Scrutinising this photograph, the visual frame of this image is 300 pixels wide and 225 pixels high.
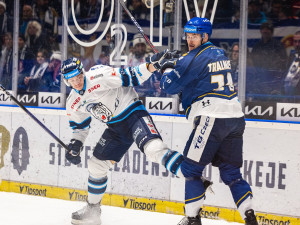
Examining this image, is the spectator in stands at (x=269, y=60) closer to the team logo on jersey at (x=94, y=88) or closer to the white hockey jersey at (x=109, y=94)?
the white hockey jersey at (x=109, y=94)

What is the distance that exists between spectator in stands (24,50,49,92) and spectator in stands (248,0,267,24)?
2.30 m

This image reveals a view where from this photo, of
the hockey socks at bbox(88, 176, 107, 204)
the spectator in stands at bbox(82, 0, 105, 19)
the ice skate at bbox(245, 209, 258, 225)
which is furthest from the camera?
the spectator in stands at bbox(82, 0, 105, 19)

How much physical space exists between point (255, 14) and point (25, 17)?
2604 millimetres

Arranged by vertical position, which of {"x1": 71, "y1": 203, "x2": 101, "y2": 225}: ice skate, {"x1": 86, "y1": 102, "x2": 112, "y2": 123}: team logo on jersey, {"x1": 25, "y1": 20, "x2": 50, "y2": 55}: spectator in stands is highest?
{"x1": 25, "y1": 20, "x2": 50, "y2": 55}: spectator in stands

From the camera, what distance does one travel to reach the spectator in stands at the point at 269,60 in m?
4.17

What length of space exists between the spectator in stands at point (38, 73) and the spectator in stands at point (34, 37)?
70 mm

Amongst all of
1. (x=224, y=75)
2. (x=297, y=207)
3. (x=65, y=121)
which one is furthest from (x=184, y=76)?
(x=65, y=121)

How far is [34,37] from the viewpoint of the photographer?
5391 millimetres

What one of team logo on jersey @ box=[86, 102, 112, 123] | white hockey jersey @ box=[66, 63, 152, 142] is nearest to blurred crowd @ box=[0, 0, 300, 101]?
white hockey jersey @ box=[66, 63, 152, 142]

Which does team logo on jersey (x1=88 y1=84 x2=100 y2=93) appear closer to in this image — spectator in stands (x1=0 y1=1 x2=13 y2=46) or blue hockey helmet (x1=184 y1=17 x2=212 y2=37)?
blue hockey helmet (x1=184 y1=17 x2=212 y2=37)

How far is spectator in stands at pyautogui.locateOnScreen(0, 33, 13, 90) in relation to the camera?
5.48 metres


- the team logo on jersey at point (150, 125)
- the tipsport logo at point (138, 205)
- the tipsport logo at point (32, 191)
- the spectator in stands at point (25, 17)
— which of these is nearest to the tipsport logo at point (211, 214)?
the tipsport logo at point (138, 205)

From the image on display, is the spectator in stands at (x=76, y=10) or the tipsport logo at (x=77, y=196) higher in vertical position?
the spectator in stands at (x=76, y=10)

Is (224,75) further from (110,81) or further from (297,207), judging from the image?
(297,207)
